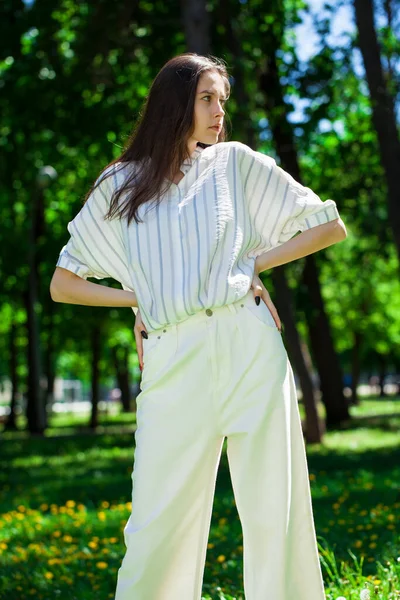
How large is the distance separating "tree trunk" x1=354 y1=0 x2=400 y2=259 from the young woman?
7.42 m

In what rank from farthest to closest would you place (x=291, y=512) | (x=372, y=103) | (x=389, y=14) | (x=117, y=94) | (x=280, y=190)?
(x=117, y=94) < (x=389, y=14) < (x=372, y=103) < (x=280, y=190) < (x=291, y=512)

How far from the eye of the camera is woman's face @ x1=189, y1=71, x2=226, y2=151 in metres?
3.09

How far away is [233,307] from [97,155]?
1224 cm

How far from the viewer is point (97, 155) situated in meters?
14.8

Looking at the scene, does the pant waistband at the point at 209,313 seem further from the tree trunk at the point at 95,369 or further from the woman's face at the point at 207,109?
the tree trunk at the point at 95,369

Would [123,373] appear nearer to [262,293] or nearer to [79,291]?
[79,291]

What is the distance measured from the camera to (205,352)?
9.45ft

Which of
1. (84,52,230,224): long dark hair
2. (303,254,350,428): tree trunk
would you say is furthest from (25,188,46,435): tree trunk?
(84,52,230,224): long dark hair

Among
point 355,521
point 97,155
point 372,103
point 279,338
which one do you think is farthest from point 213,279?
point 97,155

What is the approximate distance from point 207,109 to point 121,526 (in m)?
5.05

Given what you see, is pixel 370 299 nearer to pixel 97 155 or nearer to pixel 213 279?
pixel 97 155

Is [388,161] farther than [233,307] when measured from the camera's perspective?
Yes

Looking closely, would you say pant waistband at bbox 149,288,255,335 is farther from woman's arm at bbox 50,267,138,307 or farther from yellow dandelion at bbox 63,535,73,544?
yellow dandelion at bbox 63,535,73,544

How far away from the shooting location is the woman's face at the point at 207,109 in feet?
10.2
